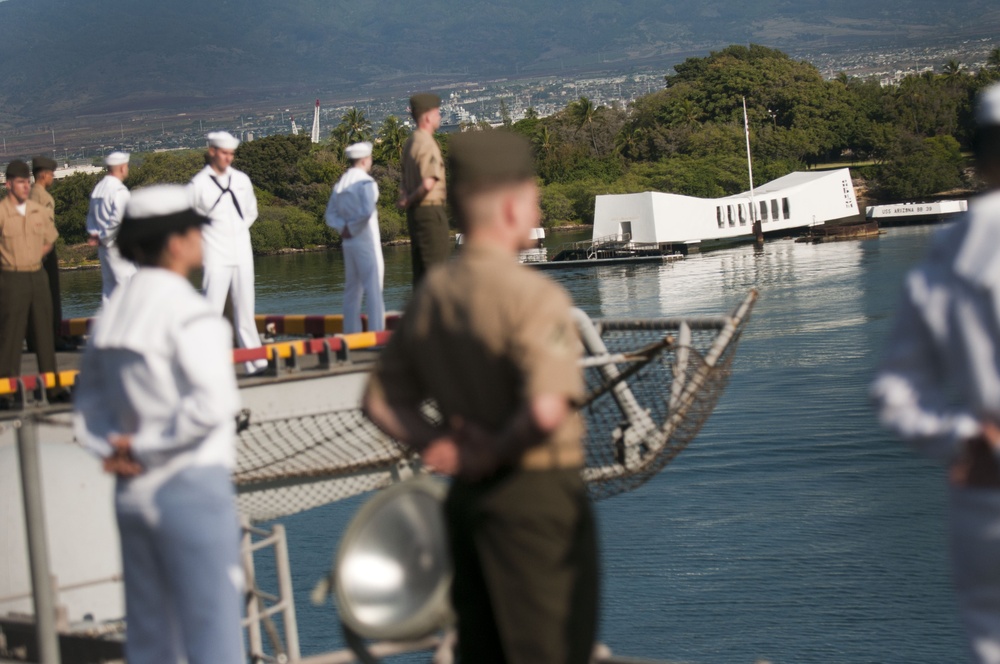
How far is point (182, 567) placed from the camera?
4156mm

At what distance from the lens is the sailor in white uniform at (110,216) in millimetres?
12250

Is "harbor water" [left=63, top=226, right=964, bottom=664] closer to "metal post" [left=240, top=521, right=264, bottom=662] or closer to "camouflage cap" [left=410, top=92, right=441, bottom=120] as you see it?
"metal post" [left=240, top=521, right=264, bottom=662]

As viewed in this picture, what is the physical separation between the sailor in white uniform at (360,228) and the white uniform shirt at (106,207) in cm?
224

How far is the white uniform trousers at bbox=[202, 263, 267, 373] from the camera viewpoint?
10.7m

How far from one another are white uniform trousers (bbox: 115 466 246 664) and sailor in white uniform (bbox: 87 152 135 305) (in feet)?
27.1

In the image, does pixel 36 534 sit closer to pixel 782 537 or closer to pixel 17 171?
pixel 17 171

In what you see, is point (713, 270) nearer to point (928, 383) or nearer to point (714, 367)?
point (714, 367)

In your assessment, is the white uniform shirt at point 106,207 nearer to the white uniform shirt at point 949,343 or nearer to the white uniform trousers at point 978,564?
the white uniform shirt at point 949,343

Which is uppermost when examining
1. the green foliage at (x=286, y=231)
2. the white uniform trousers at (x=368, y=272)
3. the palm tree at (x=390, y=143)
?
the palm tree at (x=390, y=143)

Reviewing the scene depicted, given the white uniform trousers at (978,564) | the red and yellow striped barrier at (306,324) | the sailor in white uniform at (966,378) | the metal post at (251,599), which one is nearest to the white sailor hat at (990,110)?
the sailor in white uniform at (966,378)

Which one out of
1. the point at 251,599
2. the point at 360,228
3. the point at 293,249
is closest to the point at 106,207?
the point at 360,228

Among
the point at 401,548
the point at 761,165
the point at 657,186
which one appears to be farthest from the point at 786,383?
the point at 761,165

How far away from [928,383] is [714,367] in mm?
6281

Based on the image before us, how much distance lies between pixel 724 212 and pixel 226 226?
81119 millimetres
